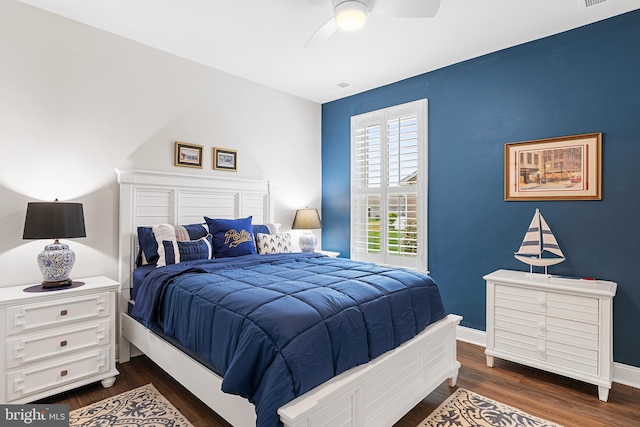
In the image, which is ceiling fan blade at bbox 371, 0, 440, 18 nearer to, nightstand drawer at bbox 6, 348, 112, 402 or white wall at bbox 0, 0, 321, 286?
white wall at bbox 0, 0, 321, 286

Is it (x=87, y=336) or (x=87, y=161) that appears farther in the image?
(x=87, y=161)

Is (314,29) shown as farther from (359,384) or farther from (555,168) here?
(359,384)

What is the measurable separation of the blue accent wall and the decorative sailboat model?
0.16 metres

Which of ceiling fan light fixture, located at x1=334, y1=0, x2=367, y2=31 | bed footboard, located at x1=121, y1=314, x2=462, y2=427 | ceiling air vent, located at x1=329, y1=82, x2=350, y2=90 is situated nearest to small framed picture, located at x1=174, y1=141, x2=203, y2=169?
bed footboard, located at x1=121, y1=314, x2=462, y2=427

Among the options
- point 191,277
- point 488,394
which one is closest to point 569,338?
point 488,394

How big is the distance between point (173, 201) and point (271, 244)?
3.43ft

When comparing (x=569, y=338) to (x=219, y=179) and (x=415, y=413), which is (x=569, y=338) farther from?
(x=219, y=179)

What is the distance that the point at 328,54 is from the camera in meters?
3.38

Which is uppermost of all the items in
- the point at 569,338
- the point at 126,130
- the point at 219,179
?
the point at 126,130

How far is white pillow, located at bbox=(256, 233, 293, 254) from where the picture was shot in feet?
11.5

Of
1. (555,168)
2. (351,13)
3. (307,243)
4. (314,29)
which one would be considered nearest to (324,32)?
(351,13)

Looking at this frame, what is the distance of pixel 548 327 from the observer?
263 centimetres

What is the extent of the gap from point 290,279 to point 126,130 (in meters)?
2.11

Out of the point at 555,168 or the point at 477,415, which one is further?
the point at 555,168
